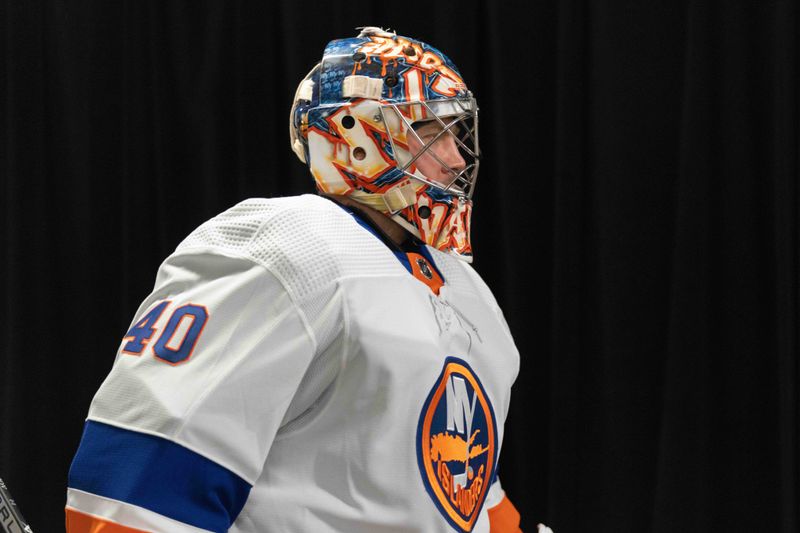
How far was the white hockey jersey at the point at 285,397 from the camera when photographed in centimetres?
99

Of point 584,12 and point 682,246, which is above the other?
point 584,12

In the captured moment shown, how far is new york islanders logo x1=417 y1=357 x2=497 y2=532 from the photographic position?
46.7 inches

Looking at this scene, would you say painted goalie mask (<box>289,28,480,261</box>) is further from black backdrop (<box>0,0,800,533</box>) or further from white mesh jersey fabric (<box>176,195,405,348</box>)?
black backdrop (<box>0,0,800,533</box>)

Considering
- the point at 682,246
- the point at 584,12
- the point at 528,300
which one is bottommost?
the point at 528,300

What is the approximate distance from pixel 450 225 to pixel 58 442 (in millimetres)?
2001

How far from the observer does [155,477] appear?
976 mm

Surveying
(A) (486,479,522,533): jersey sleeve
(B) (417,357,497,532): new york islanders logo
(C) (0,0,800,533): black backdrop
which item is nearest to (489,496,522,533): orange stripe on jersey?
(A) (486,479,522,533): jersey sleeve

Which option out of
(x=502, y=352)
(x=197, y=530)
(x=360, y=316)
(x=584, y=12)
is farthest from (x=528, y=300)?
(x=197, y=530)

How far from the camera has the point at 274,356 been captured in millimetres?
1053

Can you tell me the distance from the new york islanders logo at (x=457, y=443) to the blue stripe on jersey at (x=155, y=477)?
287mm

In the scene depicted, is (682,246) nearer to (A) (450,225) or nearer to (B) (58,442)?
(A) (450,225)

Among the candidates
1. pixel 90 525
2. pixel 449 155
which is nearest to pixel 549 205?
pixel 449 155

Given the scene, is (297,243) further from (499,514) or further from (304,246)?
(499,514)

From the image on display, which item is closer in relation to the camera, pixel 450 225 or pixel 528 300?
pixel 450 225
